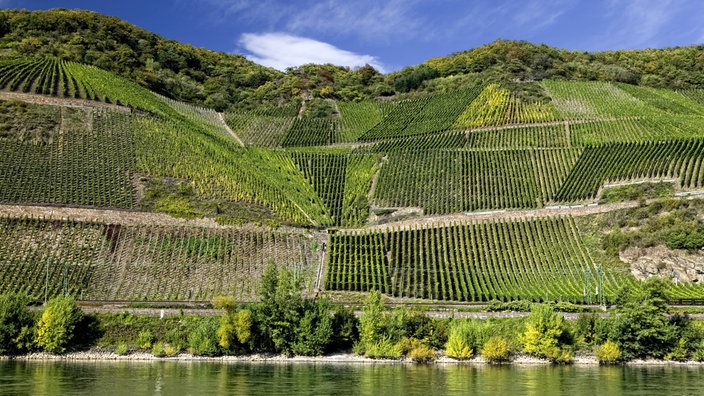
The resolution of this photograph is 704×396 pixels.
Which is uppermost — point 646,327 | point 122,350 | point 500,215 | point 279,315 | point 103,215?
point 500,215

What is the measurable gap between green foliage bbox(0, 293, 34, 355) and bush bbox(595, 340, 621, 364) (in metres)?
43.9

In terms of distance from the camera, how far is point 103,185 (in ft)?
252

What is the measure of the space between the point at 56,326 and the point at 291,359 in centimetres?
1840

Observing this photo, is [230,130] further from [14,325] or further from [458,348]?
[458,348]

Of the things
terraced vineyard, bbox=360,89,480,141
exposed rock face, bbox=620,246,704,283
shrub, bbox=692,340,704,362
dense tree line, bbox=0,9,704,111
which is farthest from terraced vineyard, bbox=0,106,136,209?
shrub, bbox=692,340,704,362

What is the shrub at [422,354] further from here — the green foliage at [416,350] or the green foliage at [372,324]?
the green foliage at [372,324]

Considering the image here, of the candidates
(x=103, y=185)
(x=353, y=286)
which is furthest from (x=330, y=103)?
(x=353, y=286)

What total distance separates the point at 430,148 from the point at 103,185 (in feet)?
154

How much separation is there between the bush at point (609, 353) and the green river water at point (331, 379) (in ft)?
5.69

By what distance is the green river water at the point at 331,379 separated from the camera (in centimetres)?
3781

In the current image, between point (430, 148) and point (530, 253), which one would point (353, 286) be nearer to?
point (530, 253)

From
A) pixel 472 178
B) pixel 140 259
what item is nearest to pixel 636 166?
pixel 472 178

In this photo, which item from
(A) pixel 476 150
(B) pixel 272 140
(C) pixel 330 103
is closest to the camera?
(A) pixel 476 150

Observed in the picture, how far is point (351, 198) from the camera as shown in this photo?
87125mm
